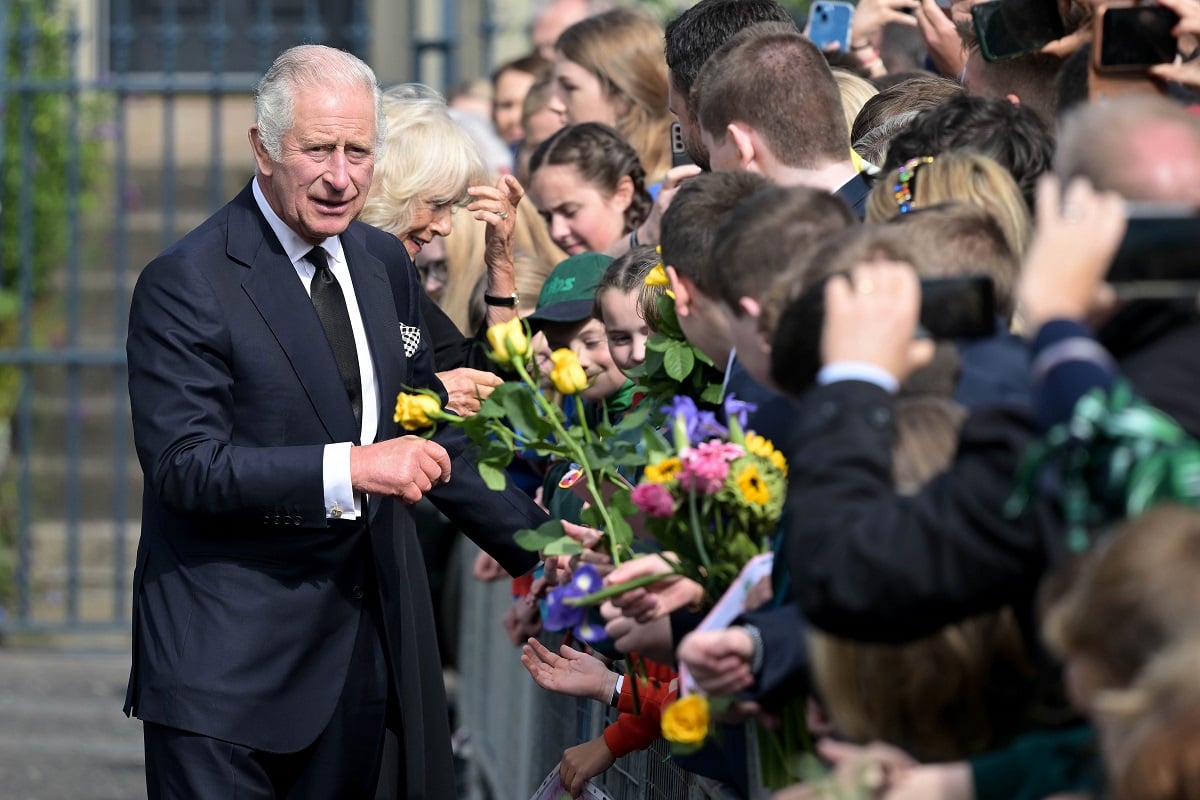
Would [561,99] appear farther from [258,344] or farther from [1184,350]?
[1184,350]

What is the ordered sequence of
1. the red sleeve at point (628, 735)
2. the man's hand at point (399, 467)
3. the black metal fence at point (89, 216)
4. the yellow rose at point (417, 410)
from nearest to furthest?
1. the yellow rose at point (417, 410)
2. the red sleeve at point (628, 735)
3. the man's hand at point (399, 467)
4. the black metal fence at point (89, 216)

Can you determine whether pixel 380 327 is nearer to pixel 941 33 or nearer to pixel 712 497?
pixel 941 33

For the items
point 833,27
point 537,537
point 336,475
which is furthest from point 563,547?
point 833,27

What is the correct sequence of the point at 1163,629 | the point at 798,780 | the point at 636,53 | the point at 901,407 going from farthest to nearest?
the point at 636,53 < the point at 798,780 < the point at 901,407 < the point at 1163,629

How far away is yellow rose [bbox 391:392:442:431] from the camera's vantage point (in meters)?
3.21

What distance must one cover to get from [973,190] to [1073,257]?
29.7 inches

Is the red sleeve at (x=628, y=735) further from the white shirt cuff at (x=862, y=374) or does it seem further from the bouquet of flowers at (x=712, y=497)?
the white shirt cuff at (x=862, y=374)

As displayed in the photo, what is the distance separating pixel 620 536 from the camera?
3039 millimetres

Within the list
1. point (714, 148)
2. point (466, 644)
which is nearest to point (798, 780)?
point (714, 148)

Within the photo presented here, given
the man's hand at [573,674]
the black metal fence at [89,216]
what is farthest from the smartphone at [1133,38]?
the black metal fence at [89,216]

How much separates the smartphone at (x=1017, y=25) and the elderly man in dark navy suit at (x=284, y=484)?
1.36 meters

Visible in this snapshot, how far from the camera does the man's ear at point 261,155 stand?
169 inches

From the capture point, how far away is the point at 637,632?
2.98 meters

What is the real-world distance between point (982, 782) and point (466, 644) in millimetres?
5425
